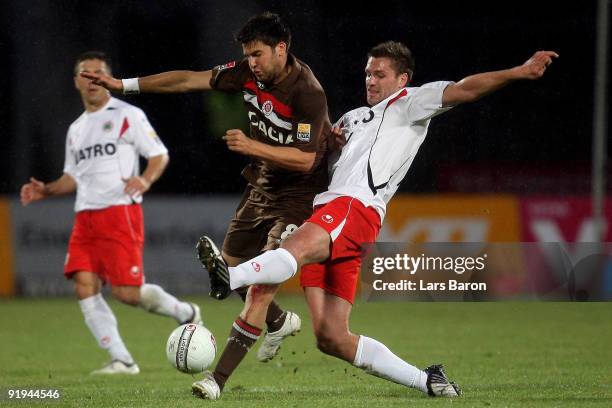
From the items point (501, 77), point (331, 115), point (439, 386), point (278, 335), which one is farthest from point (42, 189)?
point (331, 115)

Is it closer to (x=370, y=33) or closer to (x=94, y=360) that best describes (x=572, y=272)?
(x=94, y=360)

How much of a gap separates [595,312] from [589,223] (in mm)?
3291

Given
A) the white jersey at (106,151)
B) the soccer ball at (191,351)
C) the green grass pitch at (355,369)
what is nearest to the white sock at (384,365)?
the green grass pitch at (355,369)

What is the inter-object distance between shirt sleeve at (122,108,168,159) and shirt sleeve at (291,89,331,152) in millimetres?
2895

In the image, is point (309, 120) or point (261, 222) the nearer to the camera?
point (309, 120)

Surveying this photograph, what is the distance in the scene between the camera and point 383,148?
22.1ft

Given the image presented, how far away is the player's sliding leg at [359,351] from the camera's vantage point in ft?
21.6

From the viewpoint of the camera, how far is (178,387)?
748cm

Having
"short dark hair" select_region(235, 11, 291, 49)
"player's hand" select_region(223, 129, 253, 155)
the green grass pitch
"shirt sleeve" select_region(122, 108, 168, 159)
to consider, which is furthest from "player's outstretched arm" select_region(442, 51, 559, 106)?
"shirt sleeve" select_region(122, 108, 168, 159)

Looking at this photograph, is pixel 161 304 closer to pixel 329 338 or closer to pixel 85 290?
pixel 85 290

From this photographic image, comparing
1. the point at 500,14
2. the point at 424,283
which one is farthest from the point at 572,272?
the point at 500,14

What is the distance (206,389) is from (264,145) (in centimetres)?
142

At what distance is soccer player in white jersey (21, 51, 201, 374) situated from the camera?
9.23 meters

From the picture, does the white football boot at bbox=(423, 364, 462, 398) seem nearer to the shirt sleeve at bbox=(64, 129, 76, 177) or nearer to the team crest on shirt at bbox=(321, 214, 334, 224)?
the team crest on shirt at bbox=(321, 214, 334, 224)
